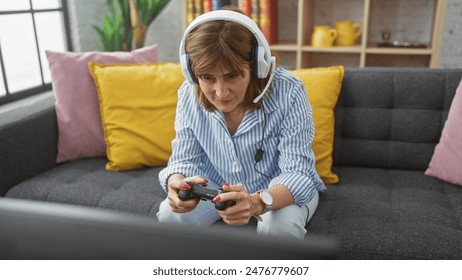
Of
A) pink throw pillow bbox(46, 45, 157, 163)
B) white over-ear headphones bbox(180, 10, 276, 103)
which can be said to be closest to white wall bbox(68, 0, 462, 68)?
pink throw pillow bbox(46, 45, 157, 163)

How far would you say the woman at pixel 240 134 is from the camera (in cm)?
108

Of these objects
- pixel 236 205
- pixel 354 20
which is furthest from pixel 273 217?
pixel 354 20

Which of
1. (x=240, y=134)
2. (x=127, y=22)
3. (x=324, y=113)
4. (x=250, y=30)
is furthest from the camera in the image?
(x=127, y=22)

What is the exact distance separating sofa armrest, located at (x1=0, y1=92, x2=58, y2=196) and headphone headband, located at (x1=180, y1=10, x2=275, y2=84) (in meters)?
0.83

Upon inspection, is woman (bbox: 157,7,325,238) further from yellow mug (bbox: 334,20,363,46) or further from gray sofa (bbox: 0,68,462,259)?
yellow mug (bbox: 334,20,363,46)

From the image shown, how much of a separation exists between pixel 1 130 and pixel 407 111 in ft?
5.05

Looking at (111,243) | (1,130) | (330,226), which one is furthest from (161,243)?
(1,130)

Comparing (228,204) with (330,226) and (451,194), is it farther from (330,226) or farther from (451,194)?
(451,194)

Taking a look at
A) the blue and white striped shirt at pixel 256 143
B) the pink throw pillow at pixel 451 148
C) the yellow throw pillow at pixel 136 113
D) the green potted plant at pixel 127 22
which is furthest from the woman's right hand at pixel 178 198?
the green potted plant at pixel 127 22

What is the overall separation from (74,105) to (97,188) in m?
0.42

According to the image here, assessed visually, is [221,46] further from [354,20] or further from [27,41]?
[354,20]

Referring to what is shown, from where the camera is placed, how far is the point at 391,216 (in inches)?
52.1

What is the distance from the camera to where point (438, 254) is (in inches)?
45.6

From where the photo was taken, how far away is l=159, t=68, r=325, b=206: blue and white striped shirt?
1.23 metres
